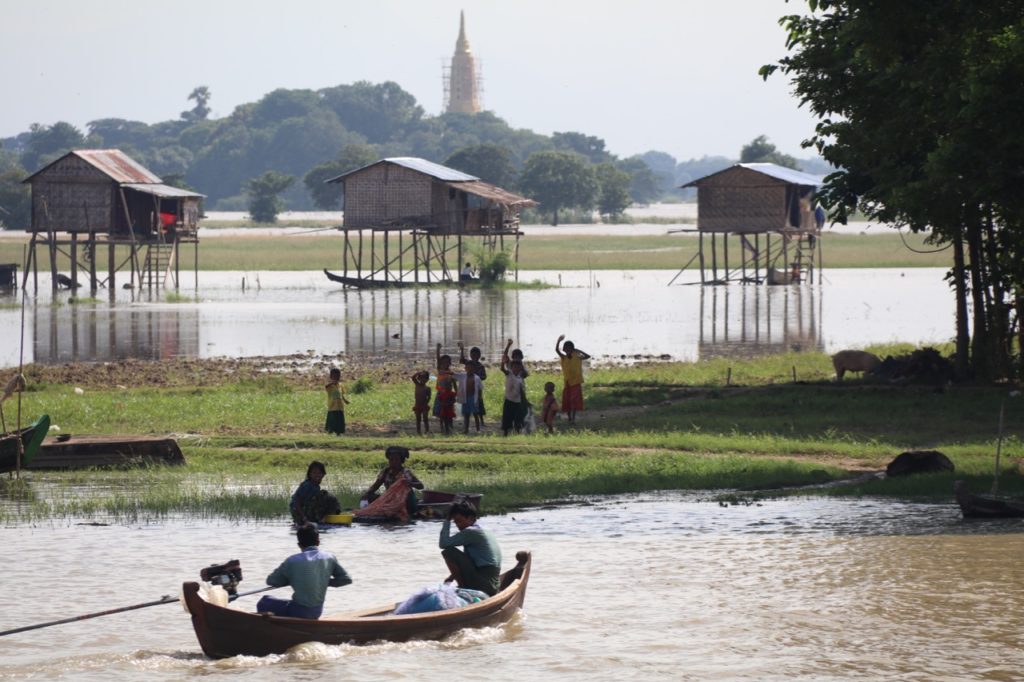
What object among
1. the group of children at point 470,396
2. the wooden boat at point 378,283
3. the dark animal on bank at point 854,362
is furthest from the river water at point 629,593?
the wooden boat at point 378,283

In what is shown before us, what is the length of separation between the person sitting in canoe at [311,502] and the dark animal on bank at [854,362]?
14976 millimetres

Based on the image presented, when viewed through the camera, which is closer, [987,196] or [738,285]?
[987,196]

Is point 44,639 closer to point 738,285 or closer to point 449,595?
point 449,595

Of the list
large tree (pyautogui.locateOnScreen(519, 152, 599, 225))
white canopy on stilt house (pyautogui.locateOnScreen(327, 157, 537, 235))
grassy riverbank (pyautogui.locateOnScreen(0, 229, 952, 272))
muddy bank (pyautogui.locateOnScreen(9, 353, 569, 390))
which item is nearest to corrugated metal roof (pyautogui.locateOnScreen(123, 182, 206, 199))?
white canopy on stilt house (pyautogui.locateOnScreen(327, 157, 537, 235))

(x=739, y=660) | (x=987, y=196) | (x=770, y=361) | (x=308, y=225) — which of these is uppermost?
(x=308, y=225)

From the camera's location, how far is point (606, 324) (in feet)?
163

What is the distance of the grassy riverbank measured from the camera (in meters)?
93.9

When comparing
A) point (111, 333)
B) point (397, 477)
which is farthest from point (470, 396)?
point (111, 333)

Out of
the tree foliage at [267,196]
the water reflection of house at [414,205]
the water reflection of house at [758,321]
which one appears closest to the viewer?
the water reflection of house at [758,321]

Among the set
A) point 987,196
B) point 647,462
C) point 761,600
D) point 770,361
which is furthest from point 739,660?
point 770,361

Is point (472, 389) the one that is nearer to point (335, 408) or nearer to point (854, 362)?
point (335, 408)

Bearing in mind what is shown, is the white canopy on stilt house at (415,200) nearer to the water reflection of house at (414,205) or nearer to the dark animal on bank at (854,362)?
the water reflection of house at (414,205)

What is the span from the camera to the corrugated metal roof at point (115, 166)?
68.0m

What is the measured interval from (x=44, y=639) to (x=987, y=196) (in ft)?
42.7
